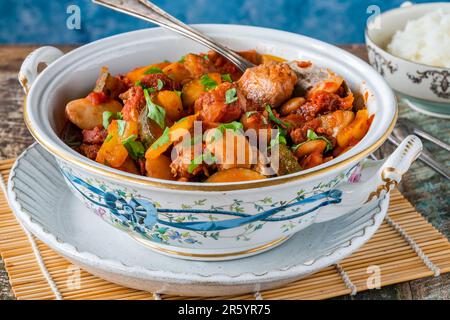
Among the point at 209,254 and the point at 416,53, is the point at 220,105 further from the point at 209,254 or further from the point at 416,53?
the point at 416,53

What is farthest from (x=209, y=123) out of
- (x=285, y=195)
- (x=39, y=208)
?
(x=39, y=208)

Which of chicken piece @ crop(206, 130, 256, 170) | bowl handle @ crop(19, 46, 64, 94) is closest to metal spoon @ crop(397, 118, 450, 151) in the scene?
chicken piece @ crop(206, 130, 256, 170)

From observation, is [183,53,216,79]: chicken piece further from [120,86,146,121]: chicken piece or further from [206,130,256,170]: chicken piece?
[206,130,256,170]: chicken piece

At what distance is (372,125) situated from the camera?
6.25 feet

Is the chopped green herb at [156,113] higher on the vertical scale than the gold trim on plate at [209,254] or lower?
higher

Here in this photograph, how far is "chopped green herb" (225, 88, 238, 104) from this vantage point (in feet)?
6.42

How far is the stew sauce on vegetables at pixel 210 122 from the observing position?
1783 millimetres

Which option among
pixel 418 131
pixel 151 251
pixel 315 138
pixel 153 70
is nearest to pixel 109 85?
pixel 153 70

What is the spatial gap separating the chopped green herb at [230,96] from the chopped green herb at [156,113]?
0.63 ft

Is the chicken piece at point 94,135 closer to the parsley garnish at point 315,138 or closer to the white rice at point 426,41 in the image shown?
the parsley garnish at point 315,138

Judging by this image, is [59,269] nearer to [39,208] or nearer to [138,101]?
[39,208]

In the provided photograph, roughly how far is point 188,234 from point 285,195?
0.30 metres

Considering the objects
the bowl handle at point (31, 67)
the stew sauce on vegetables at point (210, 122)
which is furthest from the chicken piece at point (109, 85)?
the bowl handle at point (31, 67)

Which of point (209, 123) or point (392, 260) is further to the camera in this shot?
point (392, 260)
